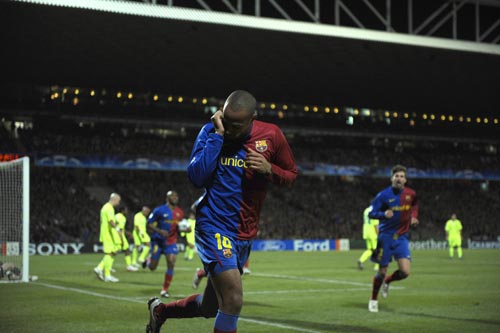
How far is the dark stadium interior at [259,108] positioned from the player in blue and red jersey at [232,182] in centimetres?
2104

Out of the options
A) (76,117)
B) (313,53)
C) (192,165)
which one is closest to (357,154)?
(76,117)

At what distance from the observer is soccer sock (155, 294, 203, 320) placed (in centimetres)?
678

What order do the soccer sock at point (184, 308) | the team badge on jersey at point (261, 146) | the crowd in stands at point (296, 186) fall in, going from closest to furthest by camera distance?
the team badge on jersey at point (261, 146) → the soccer sock at point (184, 308) → the crowd in stands at point (296, 186)

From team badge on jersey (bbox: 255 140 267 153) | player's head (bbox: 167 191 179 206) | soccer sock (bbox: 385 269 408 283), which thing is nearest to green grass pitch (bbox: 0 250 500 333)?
soccer sock (bbox: 385 269 408 283)

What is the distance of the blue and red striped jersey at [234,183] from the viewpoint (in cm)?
612

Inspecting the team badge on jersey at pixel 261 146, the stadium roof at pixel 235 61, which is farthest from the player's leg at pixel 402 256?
the stadium roof at pixel 235 61

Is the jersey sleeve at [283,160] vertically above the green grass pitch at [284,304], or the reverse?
the jersey sleeve at [283,160]

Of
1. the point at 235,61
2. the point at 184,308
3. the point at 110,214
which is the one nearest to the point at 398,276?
the point at 184,308

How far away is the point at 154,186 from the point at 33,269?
85.0 feet

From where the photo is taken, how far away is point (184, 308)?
6.89 m

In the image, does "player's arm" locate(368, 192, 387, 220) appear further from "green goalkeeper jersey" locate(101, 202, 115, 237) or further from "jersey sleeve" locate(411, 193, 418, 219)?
"green goalkeeper jersey" locate(101, 202, 115, 237)

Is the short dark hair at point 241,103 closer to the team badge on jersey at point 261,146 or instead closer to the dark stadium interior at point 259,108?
the team badge on jersey at point 261,146

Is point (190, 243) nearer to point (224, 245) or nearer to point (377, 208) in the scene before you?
point (377, 208)

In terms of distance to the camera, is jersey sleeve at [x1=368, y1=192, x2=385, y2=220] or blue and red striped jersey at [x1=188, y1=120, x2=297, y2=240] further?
jersey sleeve at [x1=368, y1=192, x2=385, y2=220]
